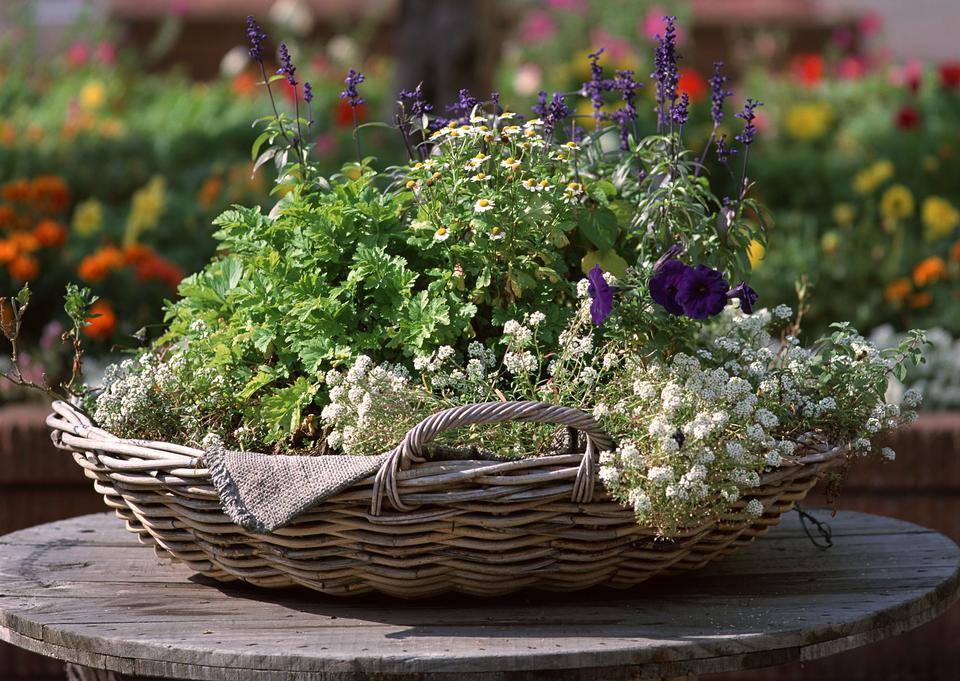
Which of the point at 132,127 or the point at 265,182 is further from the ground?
the point at 132,127

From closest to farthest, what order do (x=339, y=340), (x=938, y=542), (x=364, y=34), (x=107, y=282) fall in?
(x=339, y=340)
(x=938, y=542)
(x=107, y=282)
(x=364, y=34)

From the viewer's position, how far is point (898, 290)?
4.27m

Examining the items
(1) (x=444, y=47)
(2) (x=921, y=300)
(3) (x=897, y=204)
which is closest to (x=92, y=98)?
(1) (x=444, y=47)

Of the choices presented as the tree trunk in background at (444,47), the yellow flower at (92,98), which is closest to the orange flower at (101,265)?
the tree trunk in background at (444,47)

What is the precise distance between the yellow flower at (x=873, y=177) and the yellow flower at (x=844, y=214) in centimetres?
9

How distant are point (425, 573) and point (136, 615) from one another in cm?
39

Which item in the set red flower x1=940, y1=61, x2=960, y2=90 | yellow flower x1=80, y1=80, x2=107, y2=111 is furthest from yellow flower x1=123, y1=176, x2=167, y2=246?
red flower x1=940, y1=61, x2=960, y2=90

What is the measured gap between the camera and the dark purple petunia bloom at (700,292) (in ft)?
5.25

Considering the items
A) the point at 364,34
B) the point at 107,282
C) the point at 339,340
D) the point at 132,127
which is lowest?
the point at 339,340

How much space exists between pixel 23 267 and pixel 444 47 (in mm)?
2179

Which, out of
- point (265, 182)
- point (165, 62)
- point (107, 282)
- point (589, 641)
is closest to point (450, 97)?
point (265, 182)

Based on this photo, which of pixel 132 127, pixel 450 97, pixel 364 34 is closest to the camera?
pixel 450 97

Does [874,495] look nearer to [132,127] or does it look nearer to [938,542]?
[938,542]

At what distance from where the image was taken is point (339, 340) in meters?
1.78
